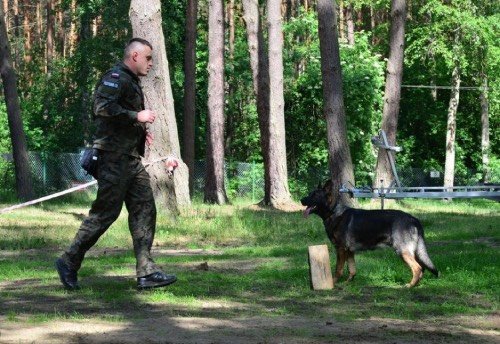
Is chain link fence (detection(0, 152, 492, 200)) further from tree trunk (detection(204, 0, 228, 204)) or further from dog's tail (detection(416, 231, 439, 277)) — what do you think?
dog's tail (detection(416, 231, 439, 277))

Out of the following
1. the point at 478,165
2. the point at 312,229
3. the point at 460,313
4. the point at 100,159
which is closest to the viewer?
the point at 460,313

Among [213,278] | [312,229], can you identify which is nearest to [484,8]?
[312,229]

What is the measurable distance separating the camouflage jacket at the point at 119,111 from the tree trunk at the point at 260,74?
20.3 meters

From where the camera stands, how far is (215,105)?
33.2m

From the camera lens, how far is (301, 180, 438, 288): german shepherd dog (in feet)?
36.1

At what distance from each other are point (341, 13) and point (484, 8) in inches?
642

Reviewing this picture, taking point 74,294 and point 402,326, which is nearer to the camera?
point 402,326

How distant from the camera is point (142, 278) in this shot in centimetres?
1000

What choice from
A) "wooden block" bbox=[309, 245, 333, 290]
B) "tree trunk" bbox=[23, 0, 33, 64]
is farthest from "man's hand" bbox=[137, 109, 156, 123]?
"tree trunk" bbox=[23, 0, 33, 64]

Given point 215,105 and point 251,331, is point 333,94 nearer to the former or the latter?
point 215,105

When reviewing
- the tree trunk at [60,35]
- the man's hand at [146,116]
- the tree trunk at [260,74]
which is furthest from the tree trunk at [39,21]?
the man's hand at [146,116]

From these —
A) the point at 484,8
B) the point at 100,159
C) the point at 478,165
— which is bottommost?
the point at 478,165

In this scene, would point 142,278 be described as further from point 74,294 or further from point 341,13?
point 341,13

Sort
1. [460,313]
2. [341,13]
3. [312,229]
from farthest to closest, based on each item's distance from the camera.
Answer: [341,13] → [312,229] → [460,313]
